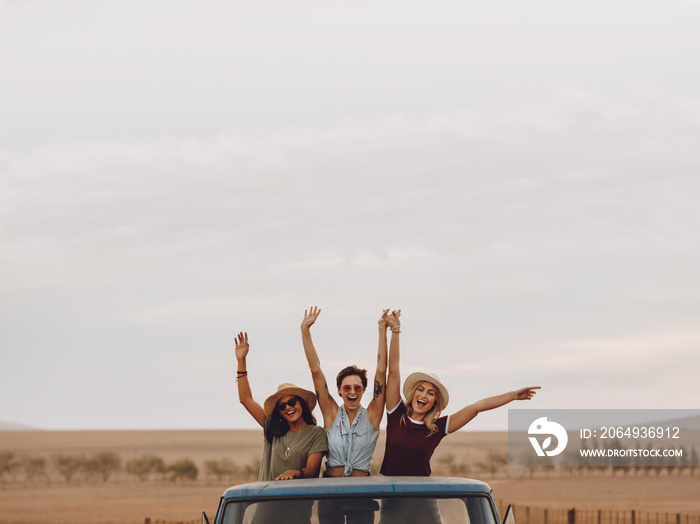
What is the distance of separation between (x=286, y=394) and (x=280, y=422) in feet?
0.70

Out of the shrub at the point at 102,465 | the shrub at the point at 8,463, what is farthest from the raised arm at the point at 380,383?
the shrub at the point at 8,463

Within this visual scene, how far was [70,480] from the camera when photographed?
6294 centimetres

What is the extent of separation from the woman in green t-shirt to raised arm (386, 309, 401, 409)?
58 centimetres

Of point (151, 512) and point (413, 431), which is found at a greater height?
point (413, 431)

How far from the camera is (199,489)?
184 feet

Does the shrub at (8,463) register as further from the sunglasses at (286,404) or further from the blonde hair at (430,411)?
the blonde hair at (430,411)

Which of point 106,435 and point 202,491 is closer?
point 202,491

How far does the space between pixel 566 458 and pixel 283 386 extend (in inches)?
2854

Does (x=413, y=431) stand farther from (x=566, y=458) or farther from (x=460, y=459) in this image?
(x=566, y=458)

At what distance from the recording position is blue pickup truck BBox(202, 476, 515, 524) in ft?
19.1

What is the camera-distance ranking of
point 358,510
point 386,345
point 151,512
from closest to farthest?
1. point 358,510
2. point 386,345
3. point 151,512

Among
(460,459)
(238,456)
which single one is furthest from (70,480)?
(460,459)

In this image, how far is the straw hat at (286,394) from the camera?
25.9 ft

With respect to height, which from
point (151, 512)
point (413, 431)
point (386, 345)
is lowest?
point (151, 512)
